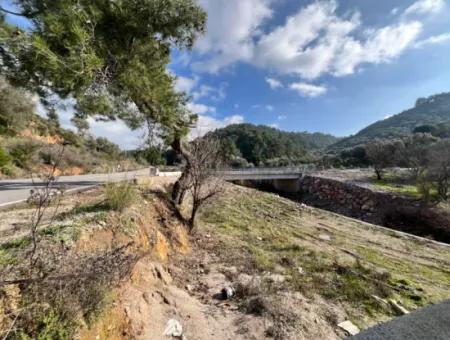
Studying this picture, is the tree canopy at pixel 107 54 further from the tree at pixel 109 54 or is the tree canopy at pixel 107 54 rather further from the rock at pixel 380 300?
the rock at pixel 380 300

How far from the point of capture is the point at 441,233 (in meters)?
14.1

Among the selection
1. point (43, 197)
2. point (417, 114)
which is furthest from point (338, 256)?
point (417, 114)

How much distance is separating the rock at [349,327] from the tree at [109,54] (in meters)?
5.51

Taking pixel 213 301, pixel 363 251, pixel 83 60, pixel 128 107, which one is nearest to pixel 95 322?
pixel 213 301

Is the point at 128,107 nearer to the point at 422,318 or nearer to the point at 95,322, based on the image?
the point at 95,322

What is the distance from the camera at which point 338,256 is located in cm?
711

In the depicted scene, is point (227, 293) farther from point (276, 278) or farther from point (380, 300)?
point (380, 300)

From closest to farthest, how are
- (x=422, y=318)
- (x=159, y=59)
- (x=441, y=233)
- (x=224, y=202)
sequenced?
(x=422, y=318), (x=159, y=59), (x=224, y=202), (x=441, y=233)

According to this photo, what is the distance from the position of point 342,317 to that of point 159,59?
22.7 feet

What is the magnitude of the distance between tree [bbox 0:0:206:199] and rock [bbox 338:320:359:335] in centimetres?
551

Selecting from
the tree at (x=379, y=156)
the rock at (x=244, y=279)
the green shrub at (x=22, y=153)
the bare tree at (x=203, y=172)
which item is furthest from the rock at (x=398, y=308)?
the tree at (x=379, y=156)

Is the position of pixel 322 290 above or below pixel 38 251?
below

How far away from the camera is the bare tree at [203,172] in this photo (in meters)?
7.06

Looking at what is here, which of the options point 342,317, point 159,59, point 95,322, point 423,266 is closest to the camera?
point 95,322
